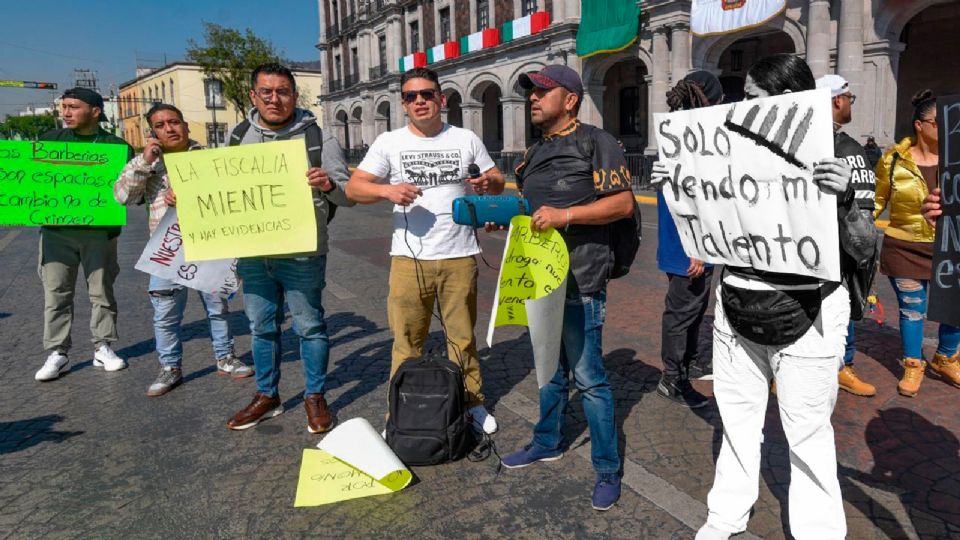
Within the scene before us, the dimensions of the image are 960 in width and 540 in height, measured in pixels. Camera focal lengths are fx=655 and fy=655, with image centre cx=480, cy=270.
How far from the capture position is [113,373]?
491 centimetres

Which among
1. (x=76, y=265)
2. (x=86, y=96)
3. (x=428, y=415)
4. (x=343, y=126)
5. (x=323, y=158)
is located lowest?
(x=428, y=415)

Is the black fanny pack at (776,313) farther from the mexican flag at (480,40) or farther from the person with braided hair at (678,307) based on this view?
the mexican flag at (480,40)

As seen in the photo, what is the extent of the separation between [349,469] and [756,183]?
2.27 m

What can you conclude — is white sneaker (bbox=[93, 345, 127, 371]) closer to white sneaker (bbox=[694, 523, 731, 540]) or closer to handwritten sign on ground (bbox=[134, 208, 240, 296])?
handwritten sign on ground (bbox=[134, 208, 240, 296])

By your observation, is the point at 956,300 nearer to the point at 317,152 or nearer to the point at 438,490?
the point at 438,490

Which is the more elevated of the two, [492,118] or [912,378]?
[492,118]

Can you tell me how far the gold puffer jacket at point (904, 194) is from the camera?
404cm

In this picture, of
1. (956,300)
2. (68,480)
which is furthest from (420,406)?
(956,300)

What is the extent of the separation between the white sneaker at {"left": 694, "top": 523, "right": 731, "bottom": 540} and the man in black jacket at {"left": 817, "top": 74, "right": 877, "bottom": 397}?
1.28 m

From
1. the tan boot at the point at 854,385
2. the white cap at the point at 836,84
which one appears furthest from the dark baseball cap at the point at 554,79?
the tan boot at the point at 854,385

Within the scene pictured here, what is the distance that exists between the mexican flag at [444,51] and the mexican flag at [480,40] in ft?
2.25

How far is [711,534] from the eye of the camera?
99.0 inches

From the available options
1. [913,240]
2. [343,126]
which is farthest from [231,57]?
[913,240]

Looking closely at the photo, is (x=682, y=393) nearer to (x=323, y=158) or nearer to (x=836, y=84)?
(x=836, y=84)
